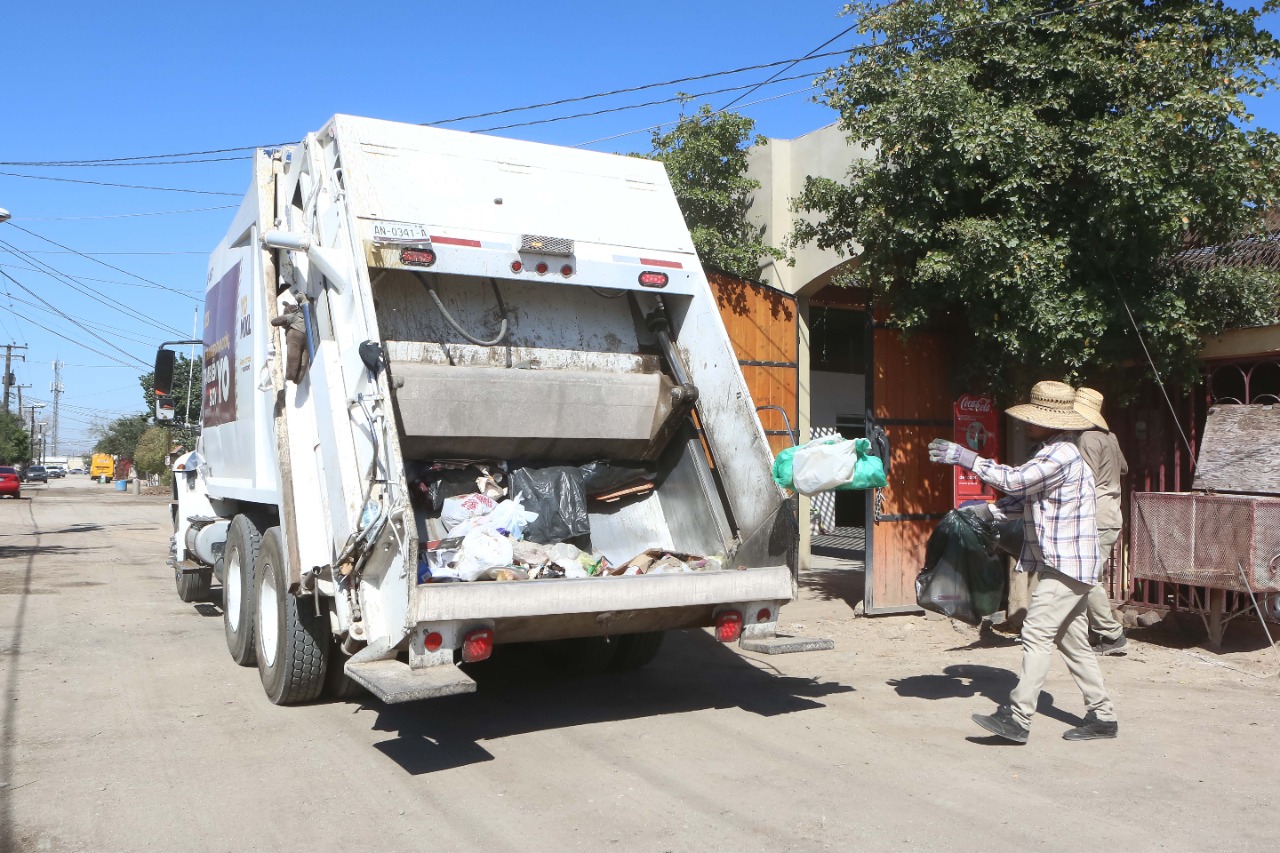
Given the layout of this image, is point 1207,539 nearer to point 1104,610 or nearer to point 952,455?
point 1104,610

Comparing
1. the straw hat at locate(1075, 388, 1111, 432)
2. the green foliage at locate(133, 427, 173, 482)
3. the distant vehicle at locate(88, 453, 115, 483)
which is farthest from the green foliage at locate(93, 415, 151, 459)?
the straw hat at locate(1075, 388, 1111, 432)

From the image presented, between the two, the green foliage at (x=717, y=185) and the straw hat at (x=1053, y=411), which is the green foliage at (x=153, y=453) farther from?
the straw hat at (x=1053, y=411)

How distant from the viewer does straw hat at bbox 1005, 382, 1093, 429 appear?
5.15m

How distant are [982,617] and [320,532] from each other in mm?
4657

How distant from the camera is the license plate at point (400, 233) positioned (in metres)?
5.18

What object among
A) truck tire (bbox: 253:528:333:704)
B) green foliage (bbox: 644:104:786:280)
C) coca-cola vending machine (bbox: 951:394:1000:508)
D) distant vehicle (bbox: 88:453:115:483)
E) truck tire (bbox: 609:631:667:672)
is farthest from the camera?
distant vehicle (bbox: 88:453:115:483)

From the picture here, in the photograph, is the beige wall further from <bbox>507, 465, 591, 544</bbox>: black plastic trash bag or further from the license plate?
the license plate

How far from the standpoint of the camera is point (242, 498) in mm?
6809

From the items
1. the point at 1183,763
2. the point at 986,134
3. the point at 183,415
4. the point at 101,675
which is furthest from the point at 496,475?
the point at 183,415

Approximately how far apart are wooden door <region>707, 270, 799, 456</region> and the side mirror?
175 inches

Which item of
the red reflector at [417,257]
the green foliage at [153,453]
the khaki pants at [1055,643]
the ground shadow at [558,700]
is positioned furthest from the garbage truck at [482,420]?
the green foliage at [153,453]

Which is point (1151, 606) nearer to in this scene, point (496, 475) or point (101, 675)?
point (496, 475)

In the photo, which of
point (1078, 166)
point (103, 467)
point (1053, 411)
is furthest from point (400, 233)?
point (103, 467)

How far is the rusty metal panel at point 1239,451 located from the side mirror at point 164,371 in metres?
7.69
